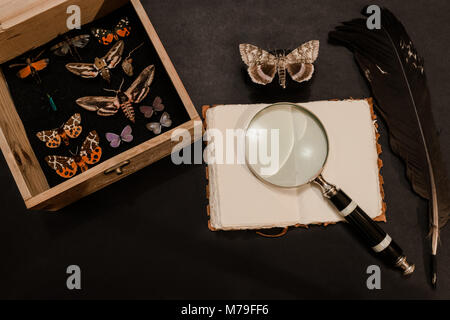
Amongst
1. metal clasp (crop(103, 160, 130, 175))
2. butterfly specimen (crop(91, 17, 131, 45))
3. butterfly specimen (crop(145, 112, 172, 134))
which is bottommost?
metal clasp (crop(103, 160, 130, 175))

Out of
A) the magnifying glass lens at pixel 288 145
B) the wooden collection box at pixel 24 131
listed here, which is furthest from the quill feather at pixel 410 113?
the wooden collection box at pixel 24 131

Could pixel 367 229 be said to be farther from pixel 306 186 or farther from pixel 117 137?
pixel 117 137

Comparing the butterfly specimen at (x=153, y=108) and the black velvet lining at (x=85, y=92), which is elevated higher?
the black velvet lining at (x=85, y=92)

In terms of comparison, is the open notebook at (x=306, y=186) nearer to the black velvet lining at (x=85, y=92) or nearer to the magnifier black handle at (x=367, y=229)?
the magnifier black handle at (x=367, y=229)

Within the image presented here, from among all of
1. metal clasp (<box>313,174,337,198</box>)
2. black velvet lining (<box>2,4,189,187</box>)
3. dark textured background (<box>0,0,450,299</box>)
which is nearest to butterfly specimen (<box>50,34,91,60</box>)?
black velvet lining (<box>2,4,189,187</box>)

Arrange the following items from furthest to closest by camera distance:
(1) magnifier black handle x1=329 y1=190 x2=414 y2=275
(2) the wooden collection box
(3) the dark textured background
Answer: (3) the dark textured background < (1) magnifier black handle x1=329 y1=190 x2=414 y2=275 < (2) the wooden collection box

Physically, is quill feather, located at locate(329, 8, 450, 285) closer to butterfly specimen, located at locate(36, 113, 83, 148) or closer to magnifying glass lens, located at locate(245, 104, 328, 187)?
magnifying glass lens, located at locate(245, 104, 328, 187)

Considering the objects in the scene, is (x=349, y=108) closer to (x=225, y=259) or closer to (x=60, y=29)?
(x=225, y=259)
